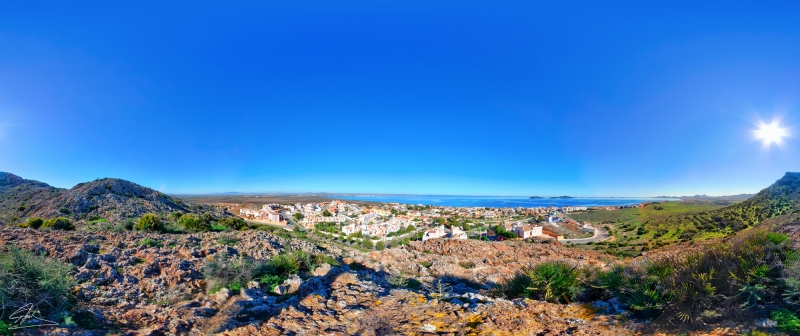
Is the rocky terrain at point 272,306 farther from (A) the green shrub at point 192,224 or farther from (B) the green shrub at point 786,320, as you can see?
(A) the green shrub at point 192,224

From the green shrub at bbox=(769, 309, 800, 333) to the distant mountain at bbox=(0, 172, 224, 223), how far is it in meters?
28.1

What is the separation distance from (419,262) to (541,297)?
5764 millimetres

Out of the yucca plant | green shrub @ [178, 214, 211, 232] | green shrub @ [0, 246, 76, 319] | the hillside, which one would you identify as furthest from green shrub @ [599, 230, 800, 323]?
green shrub @ [178, 214, 211, 232]

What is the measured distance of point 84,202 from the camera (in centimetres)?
2205

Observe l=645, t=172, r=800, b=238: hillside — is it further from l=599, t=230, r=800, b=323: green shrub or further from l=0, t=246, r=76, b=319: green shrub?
l=0, t=246, r=76, b=319: green shrub

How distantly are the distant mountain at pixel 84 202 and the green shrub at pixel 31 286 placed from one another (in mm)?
20476

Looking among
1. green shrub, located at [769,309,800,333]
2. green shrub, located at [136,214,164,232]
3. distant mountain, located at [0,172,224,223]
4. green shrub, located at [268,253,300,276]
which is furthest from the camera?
distant mountain, located at [0,172,224,223]

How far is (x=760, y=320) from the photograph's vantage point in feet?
10.2

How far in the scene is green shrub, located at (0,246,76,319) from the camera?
3.44 m

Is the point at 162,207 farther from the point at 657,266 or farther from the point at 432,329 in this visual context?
the point at 657,266

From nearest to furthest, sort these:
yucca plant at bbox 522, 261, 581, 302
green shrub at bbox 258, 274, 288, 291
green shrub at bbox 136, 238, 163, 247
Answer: yucca plant at bbox 522, 261, 581, 302 → green shrub at bbox 258, 274, 288, 291 → green shrub at bbox 136, 238, 163, 247

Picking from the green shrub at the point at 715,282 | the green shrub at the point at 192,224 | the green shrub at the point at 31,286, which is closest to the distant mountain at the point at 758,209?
the green shrub at the point at 715,282

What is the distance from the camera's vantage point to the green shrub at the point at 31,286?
3.44m

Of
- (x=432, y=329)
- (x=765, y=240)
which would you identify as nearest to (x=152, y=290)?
(x=432, y=329)
